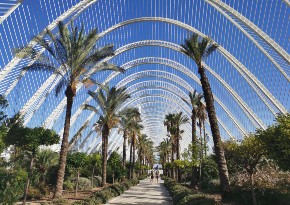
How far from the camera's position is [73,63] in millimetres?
19406

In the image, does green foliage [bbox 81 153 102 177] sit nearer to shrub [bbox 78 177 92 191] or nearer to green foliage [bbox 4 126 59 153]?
shrub [bbox 78 177 92 191]

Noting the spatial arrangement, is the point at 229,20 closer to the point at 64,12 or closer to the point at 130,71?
the point at 64,12

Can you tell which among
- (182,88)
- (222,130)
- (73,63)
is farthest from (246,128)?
(73,63)

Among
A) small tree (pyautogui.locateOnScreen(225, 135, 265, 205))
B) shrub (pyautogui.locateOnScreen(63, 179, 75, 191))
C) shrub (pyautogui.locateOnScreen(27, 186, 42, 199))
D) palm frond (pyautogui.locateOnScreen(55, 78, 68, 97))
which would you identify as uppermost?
palm frond (pyautogui.locateOnScreen(55, 78, 68, 97))

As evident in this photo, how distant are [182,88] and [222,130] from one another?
1013cm

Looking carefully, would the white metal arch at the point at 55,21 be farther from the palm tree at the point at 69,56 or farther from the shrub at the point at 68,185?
the shrub at the point at 68,185

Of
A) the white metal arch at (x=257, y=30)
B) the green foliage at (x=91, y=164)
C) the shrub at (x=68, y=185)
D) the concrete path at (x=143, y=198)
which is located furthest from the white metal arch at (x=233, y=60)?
the concrete path at (x=143, y=198)

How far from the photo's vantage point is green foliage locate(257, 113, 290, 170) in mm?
12023

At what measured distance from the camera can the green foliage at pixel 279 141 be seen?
1202 centimetres

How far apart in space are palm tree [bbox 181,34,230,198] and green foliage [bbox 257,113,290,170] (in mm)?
3844

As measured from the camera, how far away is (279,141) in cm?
1244

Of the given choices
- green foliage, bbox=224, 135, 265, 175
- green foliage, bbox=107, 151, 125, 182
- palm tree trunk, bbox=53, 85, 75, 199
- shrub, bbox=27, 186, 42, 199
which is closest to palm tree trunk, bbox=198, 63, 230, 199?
green foliage, bbox=224, 135, 265, 175

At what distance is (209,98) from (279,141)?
669 cm

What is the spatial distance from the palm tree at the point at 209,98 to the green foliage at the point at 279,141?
12.6 ft
